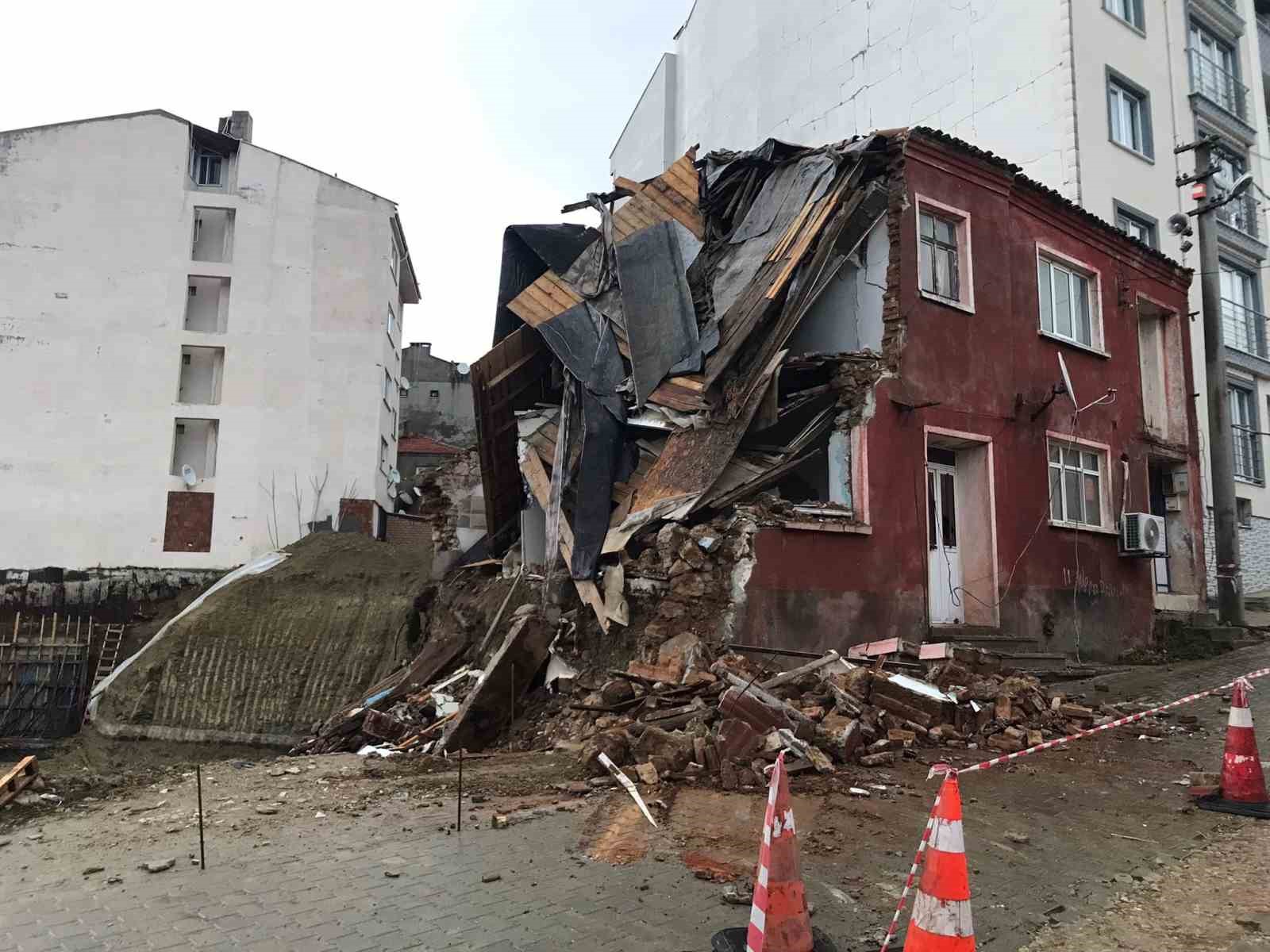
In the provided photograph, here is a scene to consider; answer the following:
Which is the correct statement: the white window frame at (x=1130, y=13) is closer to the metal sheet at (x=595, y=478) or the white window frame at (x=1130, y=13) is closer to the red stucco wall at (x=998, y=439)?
the red stucco wall at (x=998, y=439)

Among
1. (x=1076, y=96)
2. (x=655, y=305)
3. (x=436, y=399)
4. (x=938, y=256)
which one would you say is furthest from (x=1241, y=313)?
(x=436, y=399)

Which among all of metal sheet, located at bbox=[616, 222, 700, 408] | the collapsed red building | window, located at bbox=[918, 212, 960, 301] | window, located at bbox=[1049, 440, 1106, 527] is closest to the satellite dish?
the collapsed red building

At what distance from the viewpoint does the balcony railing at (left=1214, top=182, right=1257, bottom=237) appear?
81.2ft

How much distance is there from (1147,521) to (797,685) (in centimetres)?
856

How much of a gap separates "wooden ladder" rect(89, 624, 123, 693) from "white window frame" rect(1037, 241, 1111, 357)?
21.9 m

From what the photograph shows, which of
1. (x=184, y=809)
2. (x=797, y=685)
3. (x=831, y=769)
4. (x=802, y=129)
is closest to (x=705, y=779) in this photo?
(x=831, y=769)

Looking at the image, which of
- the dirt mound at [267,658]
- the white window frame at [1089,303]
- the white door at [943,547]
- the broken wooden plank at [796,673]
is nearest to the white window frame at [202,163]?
the dirt mound at [267,658]

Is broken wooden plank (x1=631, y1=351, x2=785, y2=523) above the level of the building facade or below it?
below

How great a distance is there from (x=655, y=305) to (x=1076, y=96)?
13.5 meters

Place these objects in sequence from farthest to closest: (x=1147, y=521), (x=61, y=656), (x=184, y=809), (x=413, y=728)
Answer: (x=61, y=656)
(x=1147, y=521)
(x=413, y=728)
(x=184, y=809)

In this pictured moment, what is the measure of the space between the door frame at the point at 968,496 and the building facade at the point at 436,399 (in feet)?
111

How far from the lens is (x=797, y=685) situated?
8.62 metres

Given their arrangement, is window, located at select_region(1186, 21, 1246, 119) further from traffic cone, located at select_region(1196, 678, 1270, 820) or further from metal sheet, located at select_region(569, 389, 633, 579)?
traffic cone, located at select_region(1196, 678, 1270, 820)

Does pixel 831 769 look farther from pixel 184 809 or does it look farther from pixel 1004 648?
pixel 1004 648
